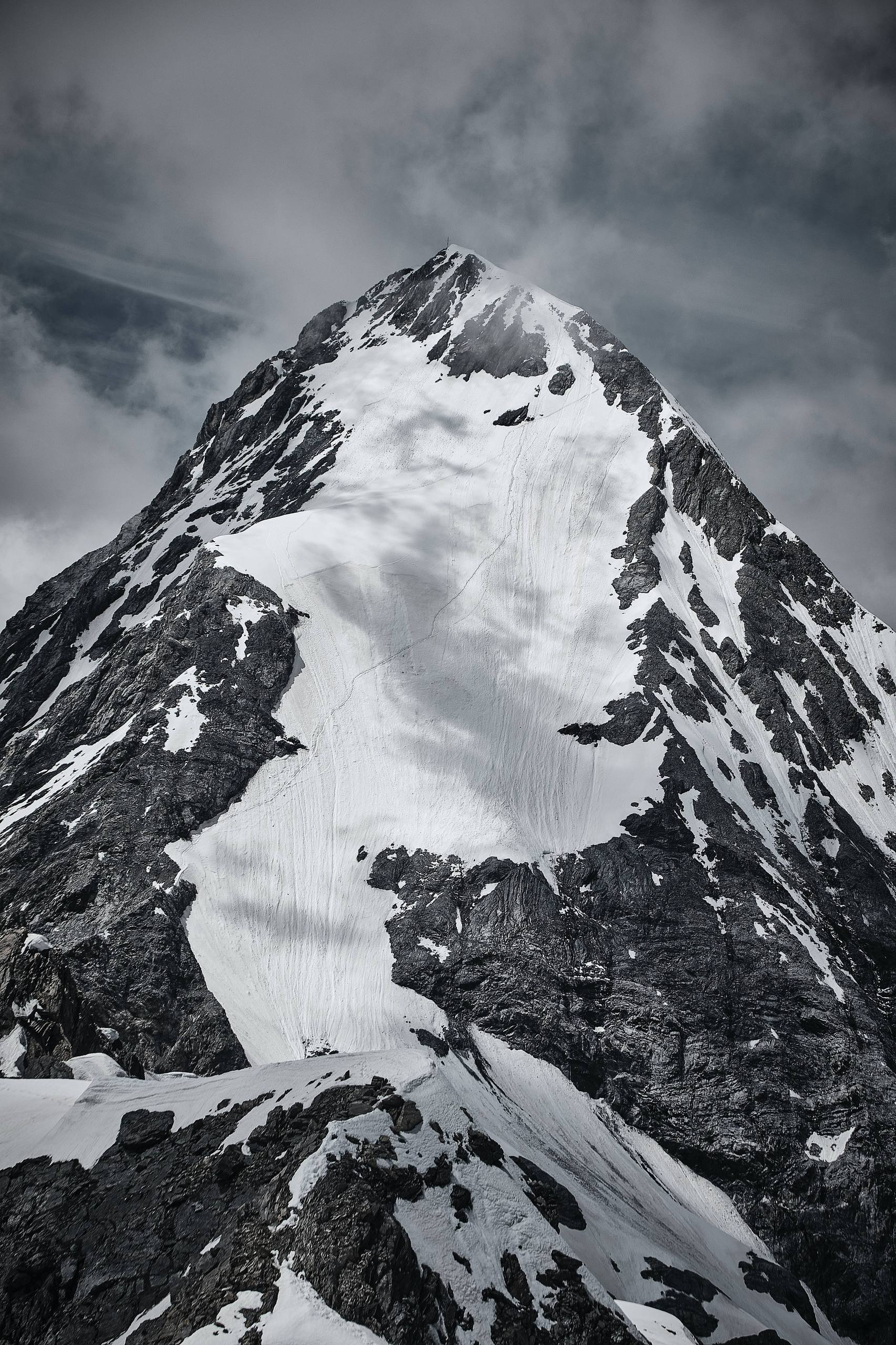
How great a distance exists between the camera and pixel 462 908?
7862 centimetres

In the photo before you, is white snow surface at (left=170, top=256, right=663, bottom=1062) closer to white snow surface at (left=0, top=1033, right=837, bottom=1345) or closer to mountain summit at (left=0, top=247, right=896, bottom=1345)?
mountain summit at (left=0, top=247, right=896, bottom=1345)

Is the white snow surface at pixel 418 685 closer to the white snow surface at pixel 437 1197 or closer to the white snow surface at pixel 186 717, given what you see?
the white snow surface at pixel 186 717

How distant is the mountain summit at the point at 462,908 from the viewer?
2894cm

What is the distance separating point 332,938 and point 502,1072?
17.9 metres

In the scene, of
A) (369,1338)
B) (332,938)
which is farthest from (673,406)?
(369,1338)

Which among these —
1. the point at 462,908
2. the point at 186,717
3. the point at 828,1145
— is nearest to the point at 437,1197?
the point at 462,908

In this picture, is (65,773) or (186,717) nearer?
(186,717)

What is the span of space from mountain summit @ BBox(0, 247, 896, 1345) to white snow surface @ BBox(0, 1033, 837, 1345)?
187 millimetres

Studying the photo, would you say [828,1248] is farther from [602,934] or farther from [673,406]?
[673,406]

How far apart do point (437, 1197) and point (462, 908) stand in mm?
49399

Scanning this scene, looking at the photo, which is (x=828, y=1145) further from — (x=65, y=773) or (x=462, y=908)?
(x=65, y=773)

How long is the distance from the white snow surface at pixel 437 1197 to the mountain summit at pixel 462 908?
187mm

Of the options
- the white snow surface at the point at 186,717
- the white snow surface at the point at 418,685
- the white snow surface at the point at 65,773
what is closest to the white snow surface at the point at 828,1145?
the white snow surface at the point at 418,685

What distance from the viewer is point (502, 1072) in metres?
68.8
